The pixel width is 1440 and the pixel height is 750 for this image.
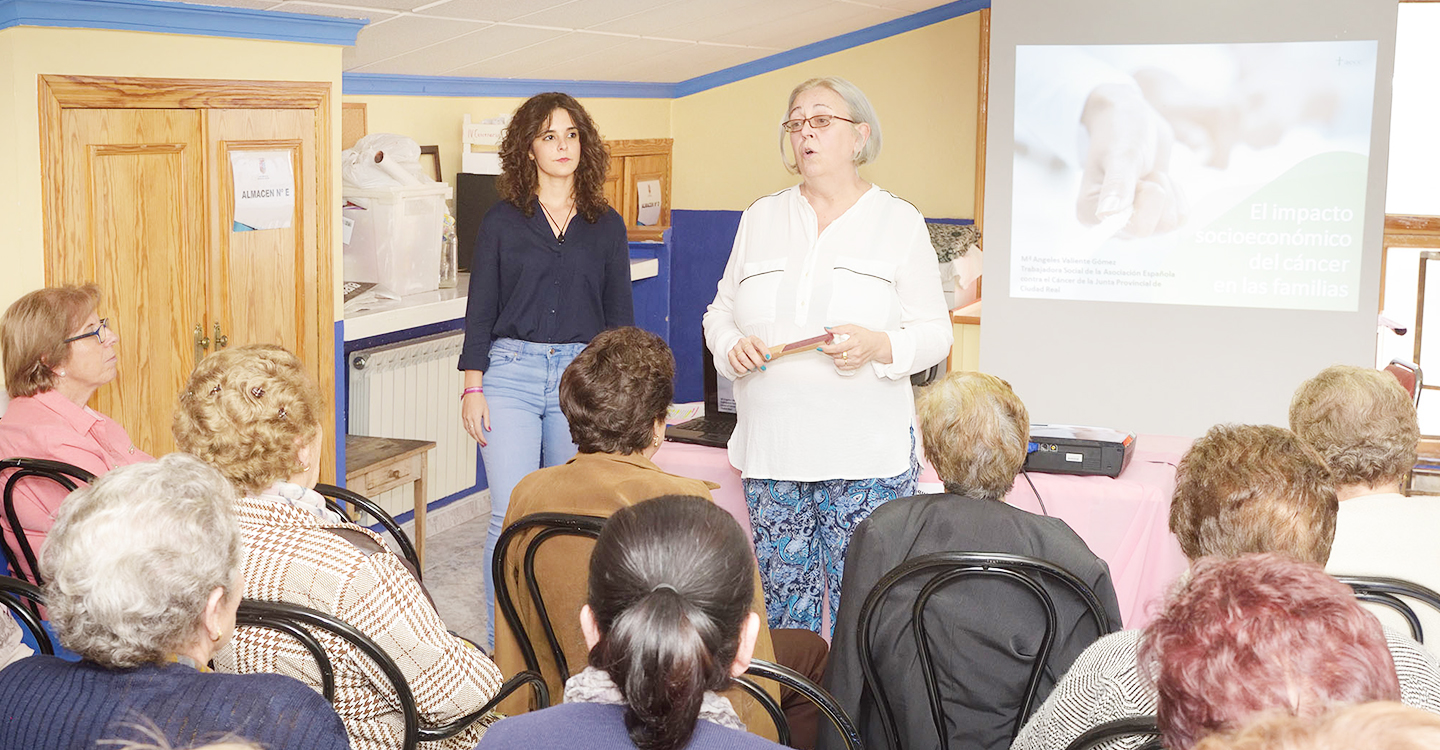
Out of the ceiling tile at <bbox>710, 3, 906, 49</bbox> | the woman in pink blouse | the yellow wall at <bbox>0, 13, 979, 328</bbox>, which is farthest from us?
the ceiling tile at <bbox>710, 3, 906, 49</bbox>

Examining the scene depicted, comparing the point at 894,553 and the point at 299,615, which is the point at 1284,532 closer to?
the point at 894,553

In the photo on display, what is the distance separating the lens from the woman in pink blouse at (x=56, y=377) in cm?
235

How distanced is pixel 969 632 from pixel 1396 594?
1.91ft

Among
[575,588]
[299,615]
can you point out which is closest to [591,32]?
[575,588]

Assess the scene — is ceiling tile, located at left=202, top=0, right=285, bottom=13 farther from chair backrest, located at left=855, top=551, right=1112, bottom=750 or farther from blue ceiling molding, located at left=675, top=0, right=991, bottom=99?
blue ceiling molding, located at left=675, top=0, right=991, bottom=99

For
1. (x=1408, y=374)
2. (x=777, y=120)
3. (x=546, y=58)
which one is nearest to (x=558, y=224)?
(x=546, y=58)

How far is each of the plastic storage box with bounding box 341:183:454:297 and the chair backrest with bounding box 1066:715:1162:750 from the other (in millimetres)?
3165

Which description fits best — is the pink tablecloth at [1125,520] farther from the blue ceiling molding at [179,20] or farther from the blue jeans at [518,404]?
the blue ceiling molding at [179,20]

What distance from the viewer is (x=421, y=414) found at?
4.41m

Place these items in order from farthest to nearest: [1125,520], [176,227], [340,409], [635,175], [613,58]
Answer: [635,175]
[613,58]
[340,409]
[176,227]
[1125,520]

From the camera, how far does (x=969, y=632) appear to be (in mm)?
1767

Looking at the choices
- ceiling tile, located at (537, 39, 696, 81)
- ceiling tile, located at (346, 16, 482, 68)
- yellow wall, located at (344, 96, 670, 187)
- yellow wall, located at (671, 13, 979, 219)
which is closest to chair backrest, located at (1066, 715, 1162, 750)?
ceiling tile, located at (346, 16, 482, 68)

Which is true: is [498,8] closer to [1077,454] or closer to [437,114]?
[437,114]

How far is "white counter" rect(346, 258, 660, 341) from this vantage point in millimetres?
3738
